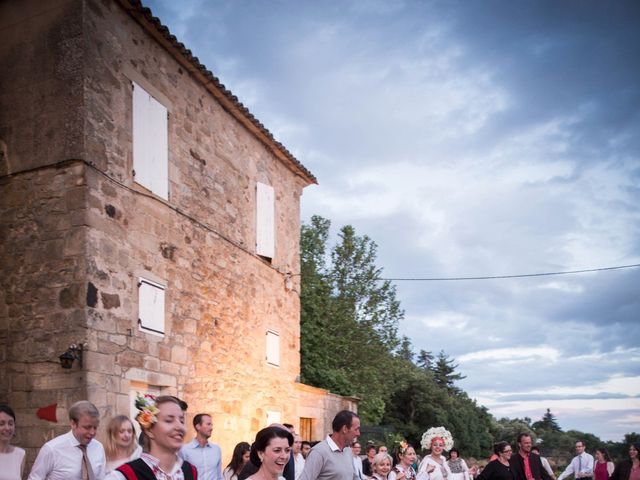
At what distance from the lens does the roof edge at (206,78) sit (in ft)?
34.1

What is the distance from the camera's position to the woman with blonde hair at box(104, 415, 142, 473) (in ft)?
18.1

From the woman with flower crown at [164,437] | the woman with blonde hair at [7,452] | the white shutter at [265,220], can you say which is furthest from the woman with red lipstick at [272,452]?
the white shutter at [265,220]

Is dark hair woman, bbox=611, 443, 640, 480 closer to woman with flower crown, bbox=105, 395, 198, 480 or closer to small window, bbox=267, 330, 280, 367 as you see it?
small window, bbox=267, 330, 280, 367

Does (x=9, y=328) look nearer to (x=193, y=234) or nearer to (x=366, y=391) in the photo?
(x=193, y=234)

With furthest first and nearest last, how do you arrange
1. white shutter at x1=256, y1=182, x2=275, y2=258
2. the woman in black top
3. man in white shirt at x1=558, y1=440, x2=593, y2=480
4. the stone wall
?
→ man in white shirt at x1=558, y1=440, x2=593, y2=480 < white shutter at x1=256, y1=182, x2=275, y2=258 < the woman in black top < the stone wall

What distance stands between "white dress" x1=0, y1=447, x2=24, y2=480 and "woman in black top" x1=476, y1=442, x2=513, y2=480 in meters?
6.02

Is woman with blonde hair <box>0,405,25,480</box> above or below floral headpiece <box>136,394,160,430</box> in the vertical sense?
below

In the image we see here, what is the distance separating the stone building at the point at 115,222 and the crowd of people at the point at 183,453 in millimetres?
2319

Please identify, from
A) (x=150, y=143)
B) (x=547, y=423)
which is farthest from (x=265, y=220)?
(x=547, y=423)

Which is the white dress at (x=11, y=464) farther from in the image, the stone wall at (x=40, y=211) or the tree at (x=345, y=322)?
the tree at (x=345, y=322)

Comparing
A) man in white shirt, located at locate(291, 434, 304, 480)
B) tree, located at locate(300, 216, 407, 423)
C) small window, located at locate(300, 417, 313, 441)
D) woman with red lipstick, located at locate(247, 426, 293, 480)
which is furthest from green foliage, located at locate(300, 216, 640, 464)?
woman with red lipstick, located at locate(247, 426, 293, 480)

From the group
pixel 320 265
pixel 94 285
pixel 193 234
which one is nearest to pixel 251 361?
pixel 193 234

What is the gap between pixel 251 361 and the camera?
13.4 meters

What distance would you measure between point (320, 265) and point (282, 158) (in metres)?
14.4
